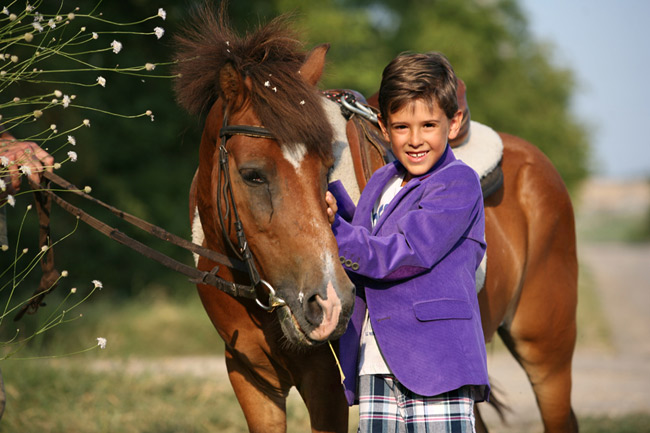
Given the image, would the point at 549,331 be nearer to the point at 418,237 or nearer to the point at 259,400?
the point at 259,400

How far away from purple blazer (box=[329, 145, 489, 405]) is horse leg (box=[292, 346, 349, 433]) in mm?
506

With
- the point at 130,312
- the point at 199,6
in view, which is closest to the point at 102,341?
the point at 199,6

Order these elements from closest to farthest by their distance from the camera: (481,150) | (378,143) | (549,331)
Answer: (378,143), (481,150), (549,331)

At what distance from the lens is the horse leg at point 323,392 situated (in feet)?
8.71

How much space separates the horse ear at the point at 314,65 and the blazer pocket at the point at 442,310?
0.95m

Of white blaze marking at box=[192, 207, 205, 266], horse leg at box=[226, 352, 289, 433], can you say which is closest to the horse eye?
white blaze marking at box=[192, 207, 205, 266]

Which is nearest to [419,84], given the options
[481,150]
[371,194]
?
[371,194]

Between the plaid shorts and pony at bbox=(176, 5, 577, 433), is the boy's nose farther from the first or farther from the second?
the plaid shorts

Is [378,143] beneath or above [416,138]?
above

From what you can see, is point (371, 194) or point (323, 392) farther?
point (323, 392)

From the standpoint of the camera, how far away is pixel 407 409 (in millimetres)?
2191

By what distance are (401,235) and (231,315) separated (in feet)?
3.31

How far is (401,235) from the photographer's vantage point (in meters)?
2.14

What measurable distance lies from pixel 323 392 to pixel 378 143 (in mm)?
1080
